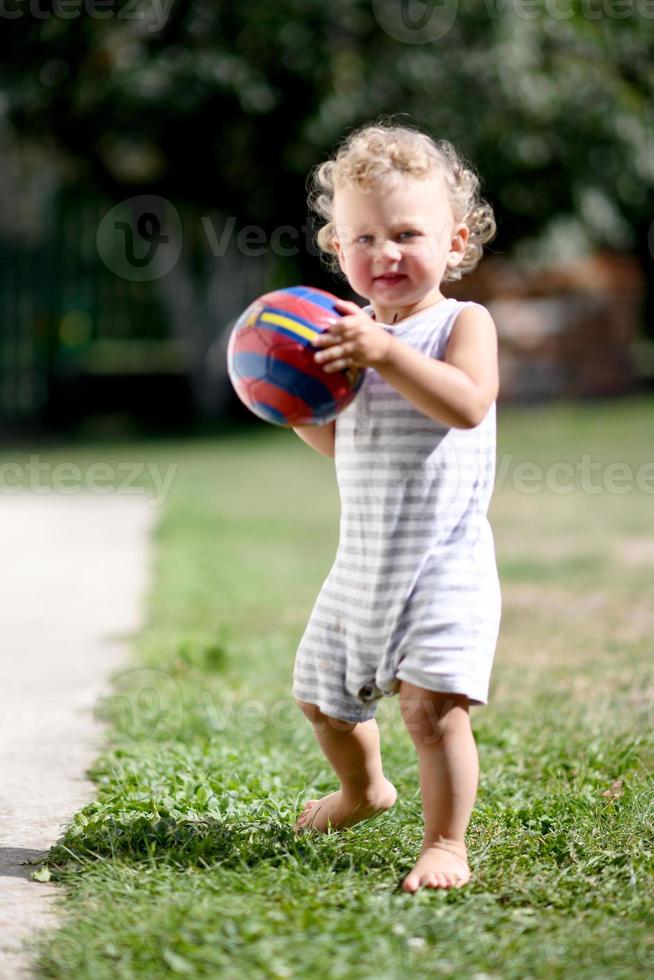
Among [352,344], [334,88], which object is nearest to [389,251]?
[352,344]

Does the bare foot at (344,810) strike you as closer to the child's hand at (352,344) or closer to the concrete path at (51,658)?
the concrete path at (51,658)

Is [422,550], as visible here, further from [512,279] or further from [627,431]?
[512,279]

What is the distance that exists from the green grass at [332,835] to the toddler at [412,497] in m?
0.20

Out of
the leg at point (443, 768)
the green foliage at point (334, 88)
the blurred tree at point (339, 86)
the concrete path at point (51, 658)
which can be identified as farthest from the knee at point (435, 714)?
the blurred tree at point (339, 86)

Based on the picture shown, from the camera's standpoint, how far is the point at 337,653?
115 inches

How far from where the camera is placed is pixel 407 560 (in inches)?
110

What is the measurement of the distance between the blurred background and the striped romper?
1198 centimetres

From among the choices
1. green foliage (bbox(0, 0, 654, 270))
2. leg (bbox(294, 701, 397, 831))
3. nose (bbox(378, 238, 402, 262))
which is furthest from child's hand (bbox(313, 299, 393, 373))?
green foliage (bbox(0, 0, 654, 270))

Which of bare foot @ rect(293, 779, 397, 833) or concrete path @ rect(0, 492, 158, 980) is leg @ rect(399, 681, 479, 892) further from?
concrete path @ rect(0, 492, 158, 980)

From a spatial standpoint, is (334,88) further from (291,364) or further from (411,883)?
(411,883)

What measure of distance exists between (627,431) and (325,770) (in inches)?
428

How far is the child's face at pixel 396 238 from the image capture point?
2875 millimetres

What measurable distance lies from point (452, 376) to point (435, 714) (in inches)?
27.1

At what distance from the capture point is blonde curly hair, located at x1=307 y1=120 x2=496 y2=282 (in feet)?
9.45
